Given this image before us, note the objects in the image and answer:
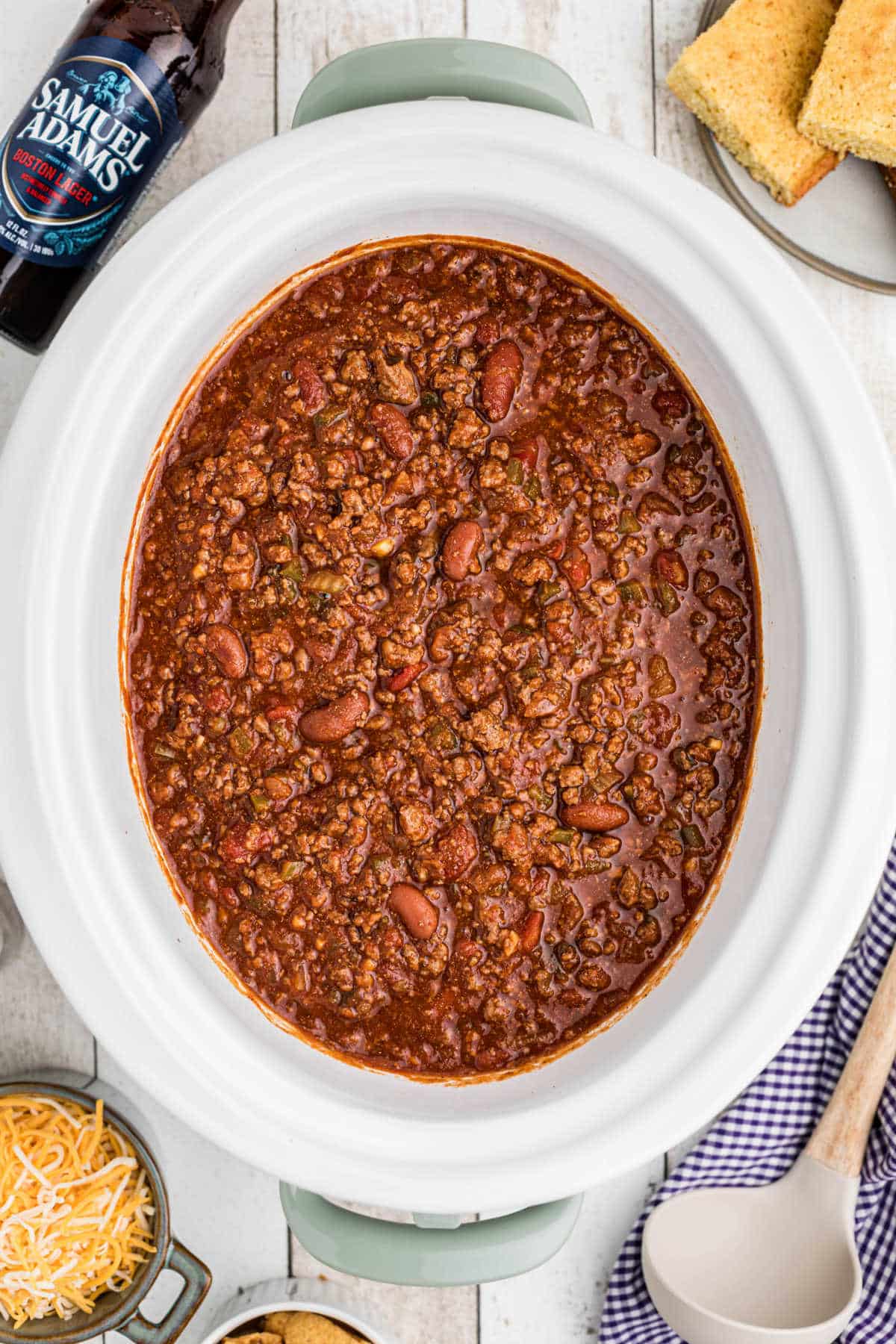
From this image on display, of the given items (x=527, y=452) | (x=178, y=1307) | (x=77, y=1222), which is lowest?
(x=178, y=1307)

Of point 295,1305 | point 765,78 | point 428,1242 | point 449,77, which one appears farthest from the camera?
point 295,1305

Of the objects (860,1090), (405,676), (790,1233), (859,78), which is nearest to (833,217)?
(859,78)

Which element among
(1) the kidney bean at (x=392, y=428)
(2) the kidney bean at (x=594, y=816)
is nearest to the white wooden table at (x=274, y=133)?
(1) the kidney bean at (x=392, y=428)

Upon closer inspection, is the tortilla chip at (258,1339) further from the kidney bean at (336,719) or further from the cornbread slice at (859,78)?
the cornbread slice at (859,78)

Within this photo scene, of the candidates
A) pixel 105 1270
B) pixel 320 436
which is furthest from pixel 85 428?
pixel 105 1270

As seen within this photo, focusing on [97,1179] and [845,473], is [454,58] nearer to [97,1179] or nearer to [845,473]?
[845,473]

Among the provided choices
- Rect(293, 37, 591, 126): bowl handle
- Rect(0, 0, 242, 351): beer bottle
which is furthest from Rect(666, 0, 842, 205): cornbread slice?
Rect(0, 0, 242, 351): beer bottle

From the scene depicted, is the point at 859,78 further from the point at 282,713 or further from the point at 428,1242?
the point at 428,1242
